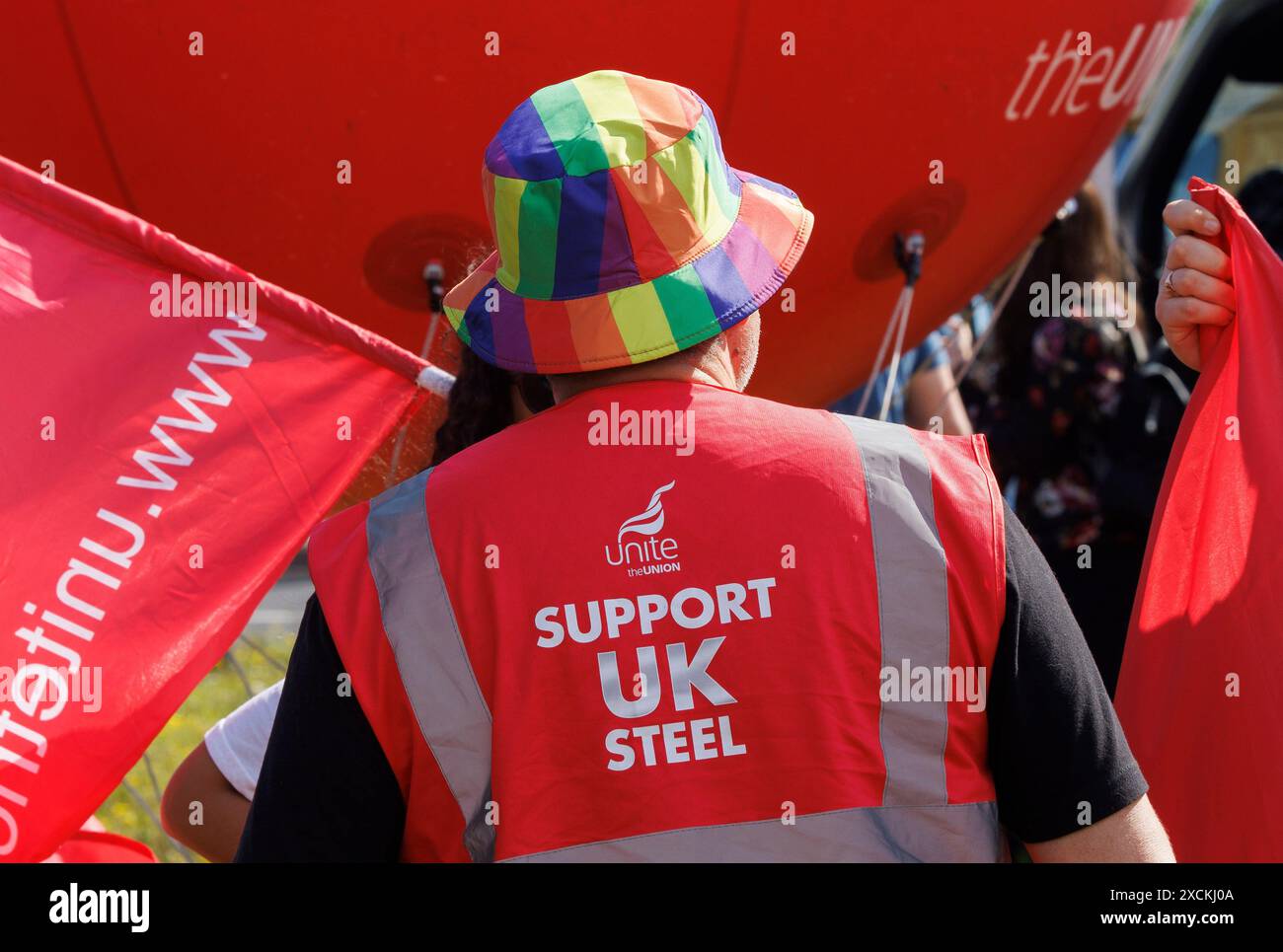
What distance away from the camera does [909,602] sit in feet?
5.35

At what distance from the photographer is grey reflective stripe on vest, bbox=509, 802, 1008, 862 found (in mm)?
1646

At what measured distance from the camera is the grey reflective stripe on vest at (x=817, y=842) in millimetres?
1646

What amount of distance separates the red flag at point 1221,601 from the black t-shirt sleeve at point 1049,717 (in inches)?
23.2

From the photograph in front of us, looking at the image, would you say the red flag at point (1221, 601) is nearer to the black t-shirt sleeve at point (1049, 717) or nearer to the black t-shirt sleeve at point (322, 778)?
the black t-shirt sleeve at point (1049, 717)

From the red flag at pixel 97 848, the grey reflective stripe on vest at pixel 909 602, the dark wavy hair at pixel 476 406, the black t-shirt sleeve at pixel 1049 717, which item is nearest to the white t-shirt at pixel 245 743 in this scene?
the red flag at pixel 97 848

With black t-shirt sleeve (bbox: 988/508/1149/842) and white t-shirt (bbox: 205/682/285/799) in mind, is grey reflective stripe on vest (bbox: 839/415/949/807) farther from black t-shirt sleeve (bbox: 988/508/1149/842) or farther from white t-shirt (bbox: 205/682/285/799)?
white t-shirt (bbox: 205/682/285/799)

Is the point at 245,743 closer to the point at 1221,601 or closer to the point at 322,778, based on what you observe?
the point at 322,778

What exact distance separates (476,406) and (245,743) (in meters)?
0.71

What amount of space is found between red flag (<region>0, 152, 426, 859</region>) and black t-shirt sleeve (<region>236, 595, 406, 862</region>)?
A: 24.8 inches

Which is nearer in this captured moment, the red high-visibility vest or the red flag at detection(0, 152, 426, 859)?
the red high-visibility vest

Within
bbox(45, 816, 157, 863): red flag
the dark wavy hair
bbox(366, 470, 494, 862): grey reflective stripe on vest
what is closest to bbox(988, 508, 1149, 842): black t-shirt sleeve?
bbox(366, 470, 494, 862): grey reflective stripe on vest

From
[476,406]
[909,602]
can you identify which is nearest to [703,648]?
[909,602]
